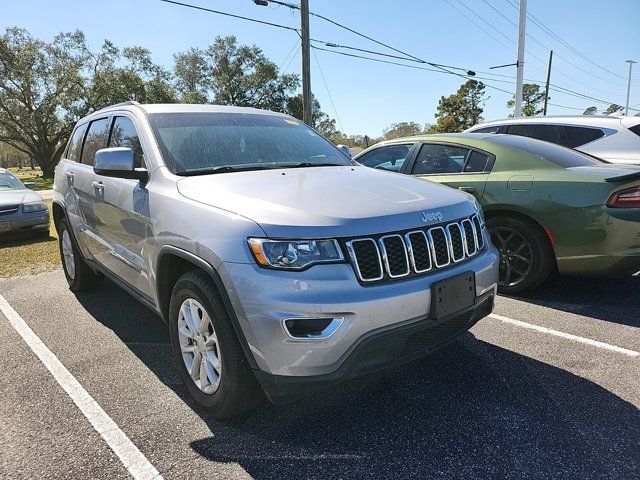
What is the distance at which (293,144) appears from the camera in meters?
3.63

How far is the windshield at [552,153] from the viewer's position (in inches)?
172

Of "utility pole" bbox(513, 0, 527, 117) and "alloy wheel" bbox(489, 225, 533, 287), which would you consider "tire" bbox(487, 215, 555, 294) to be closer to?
"alloy wheel" bbox(489, 225, 533, 287)

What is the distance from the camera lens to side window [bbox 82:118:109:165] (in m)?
4.02

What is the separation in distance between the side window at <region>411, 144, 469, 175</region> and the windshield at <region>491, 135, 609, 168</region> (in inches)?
15.4

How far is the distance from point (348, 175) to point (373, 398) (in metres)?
1.41

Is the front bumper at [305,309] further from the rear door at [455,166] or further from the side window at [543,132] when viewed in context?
the side window at [543,132]

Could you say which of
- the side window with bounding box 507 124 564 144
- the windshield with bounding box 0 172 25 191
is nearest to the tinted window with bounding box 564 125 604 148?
the side window with bounding box 507 124 564 144

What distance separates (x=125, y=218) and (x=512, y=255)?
3.47 metres

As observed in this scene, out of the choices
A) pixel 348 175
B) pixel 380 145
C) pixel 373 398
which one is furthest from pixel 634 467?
pixel 380 145

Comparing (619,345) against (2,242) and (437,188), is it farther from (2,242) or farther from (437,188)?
(2,242)

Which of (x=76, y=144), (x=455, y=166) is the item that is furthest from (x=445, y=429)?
(x=76, y=144)

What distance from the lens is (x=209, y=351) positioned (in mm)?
2521

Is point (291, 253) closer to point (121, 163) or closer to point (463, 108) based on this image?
point (121, 163)

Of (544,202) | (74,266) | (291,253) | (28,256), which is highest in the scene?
(291,253)
